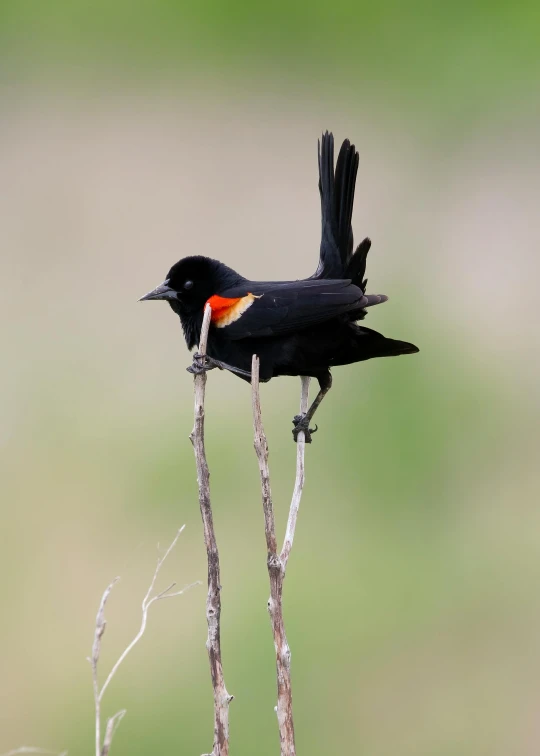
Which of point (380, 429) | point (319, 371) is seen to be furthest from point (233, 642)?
point (319, 371)

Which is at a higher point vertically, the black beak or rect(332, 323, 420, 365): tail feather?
the black beak

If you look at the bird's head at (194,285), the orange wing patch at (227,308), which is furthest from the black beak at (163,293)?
the orange wing patch at (227,308)

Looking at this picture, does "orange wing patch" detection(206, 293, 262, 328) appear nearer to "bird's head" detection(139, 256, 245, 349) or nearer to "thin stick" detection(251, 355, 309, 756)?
"bird's head" detection(139, 256, 245, 349)

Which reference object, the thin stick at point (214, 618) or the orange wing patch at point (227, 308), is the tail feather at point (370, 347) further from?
the thin stick at point (214, 618)

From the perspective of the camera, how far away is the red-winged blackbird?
183cm

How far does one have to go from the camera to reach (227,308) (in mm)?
1900

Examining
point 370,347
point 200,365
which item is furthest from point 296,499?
point 370,347

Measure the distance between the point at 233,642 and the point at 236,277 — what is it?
145 cm

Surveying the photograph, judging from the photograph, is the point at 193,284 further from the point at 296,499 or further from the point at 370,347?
the point at 296,499

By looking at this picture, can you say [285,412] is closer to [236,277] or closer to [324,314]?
[236,277]

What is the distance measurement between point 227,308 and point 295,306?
16cm

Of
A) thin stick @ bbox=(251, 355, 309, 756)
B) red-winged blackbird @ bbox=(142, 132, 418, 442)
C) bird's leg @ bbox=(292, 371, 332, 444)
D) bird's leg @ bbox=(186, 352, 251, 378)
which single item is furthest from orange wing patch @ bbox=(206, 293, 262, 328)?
thin stick @ bbox=(251, 355, 309, 756)

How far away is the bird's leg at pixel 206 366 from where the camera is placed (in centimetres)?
162

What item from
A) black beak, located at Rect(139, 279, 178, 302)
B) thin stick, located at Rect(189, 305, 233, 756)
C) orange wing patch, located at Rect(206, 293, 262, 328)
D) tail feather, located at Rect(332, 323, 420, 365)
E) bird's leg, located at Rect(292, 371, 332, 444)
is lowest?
thin stick, located at Rect(189, 305, 233, 756)
